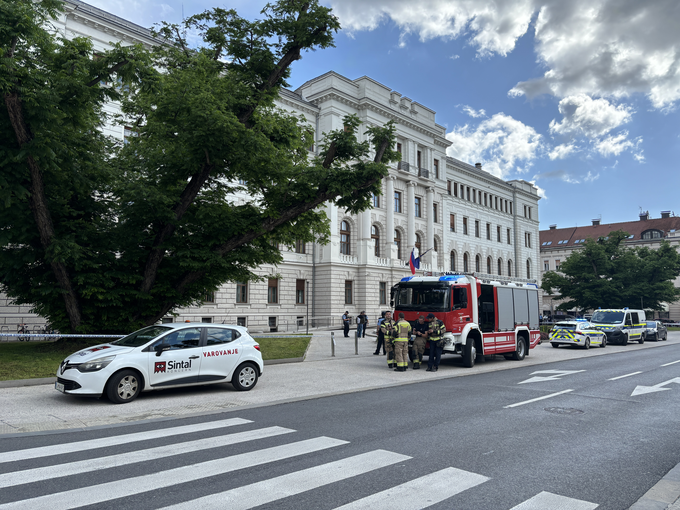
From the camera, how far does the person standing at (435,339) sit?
15391 millimetres

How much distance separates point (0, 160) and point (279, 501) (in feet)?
43.1

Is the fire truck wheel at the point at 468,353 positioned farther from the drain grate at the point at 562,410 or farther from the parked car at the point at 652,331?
the parked car at the point at 652,331

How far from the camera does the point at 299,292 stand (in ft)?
135

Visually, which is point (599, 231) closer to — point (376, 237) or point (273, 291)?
point (376, 237)

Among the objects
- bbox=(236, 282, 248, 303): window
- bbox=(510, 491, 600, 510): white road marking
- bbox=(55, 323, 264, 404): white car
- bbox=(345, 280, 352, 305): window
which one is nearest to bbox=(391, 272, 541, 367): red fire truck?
bbox=(55, 323, 264, 404): white car

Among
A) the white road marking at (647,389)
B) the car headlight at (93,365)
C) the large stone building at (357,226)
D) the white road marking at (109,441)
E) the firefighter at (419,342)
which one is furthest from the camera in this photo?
the large stone building at (357,226)

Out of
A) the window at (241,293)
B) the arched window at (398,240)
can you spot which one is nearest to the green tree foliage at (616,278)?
the arched window at (398,240)

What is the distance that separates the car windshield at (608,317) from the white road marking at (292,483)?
91.8ft

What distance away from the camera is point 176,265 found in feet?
58.2

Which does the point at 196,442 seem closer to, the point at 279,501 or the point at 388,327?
the point at 279,501

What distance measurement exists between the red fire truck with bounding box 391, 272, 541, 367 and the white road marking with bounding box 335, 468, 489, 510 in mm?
10998

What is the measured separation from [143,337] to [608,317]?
92.4ft

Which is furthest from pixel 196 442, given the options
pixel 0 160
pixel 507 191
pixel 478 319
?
pixel 507 191

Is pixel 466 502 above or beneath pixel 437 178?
beneath
